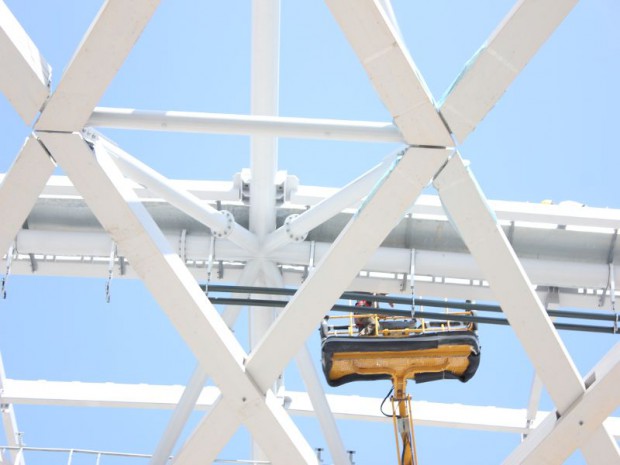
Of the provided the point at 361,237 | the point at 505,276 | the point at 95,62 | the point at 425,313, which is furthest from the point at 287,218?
the point at 95,62

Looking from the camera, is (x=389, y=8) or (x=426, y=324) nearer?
(x=389, y=8)

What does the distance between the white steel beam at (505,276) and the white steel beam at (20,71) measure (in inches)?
153

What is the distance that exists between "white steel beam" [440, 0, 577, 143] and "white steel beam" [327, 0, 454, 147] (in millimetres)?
226

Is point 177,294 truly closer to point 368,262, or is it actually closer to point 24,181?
point 24,181

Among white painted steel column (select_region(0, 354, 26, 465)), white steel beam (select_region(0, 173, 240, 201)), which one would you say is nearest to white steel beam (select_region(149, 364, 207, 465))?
white steel beam (select_region(0, 173, 240, 201))

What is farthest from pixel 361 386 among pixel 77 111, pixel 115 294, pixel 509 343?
pixel 77 111

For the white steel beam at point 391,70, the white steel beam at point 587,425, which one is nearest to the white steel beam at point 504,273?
the white steel beam at point 587,425

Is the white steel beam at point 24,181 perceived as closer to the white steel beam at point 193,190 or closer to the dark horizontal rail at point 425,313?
the dark horizontal rail at point 425,313

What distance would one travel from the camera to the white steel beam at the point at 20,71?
1020cm

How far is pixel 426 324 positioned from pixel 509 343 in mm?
19638

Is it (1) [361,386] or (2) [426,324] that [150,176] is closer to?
(2) [426,324]

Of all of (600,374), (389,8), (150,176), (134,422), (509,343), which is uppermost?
(509,343)

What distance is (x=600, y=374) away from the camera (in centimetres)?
1147

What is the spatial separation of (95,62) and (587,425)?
618 centimetres
